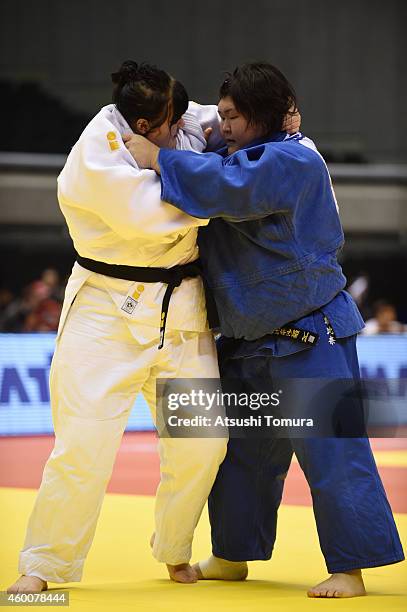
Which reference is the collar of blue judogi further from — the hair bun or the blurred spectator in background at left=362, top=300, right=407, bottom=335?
the blurred spectator in background at left=362, top=300, right=407, bottom=335

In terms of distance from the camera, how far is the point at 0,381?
8180 millimetres

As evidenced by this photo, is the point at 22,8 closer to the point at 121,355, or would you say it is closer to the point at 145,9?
the point at 145,9

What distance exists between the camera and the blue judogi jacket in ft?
9.37

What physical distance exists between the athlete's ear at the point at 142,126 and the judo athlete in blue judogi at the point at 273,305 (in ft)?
0.25

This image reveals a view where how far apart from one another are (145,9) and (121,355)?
44.7 ft

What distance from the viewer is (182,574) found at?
10.4 feet

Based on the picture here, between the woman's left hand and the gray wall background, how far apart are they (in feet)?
41.4

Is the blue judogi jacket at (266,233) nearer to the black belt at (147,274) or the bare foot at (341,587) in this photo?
the black belt at (147,274)

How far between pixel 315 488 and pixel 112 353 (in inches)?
29.5

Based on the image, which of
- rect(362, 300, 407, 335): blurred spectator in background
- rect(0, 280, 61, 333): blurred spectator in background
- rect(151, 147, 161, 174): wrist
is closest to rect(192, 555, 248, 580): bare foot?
rect(151, 147, 161, 174): wrist

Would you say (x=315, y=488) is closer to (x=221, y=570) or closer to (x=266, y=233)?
(x=221, y=570)

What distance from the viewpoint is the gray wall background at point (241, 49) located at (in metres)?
15.4

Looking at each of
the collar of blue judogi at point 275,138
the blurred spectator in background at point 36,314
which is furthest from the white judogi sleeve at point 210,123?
the blurred spectator in background at point 36,314

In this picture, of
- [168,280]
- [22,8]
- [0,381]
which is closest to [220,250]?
[168,280]
